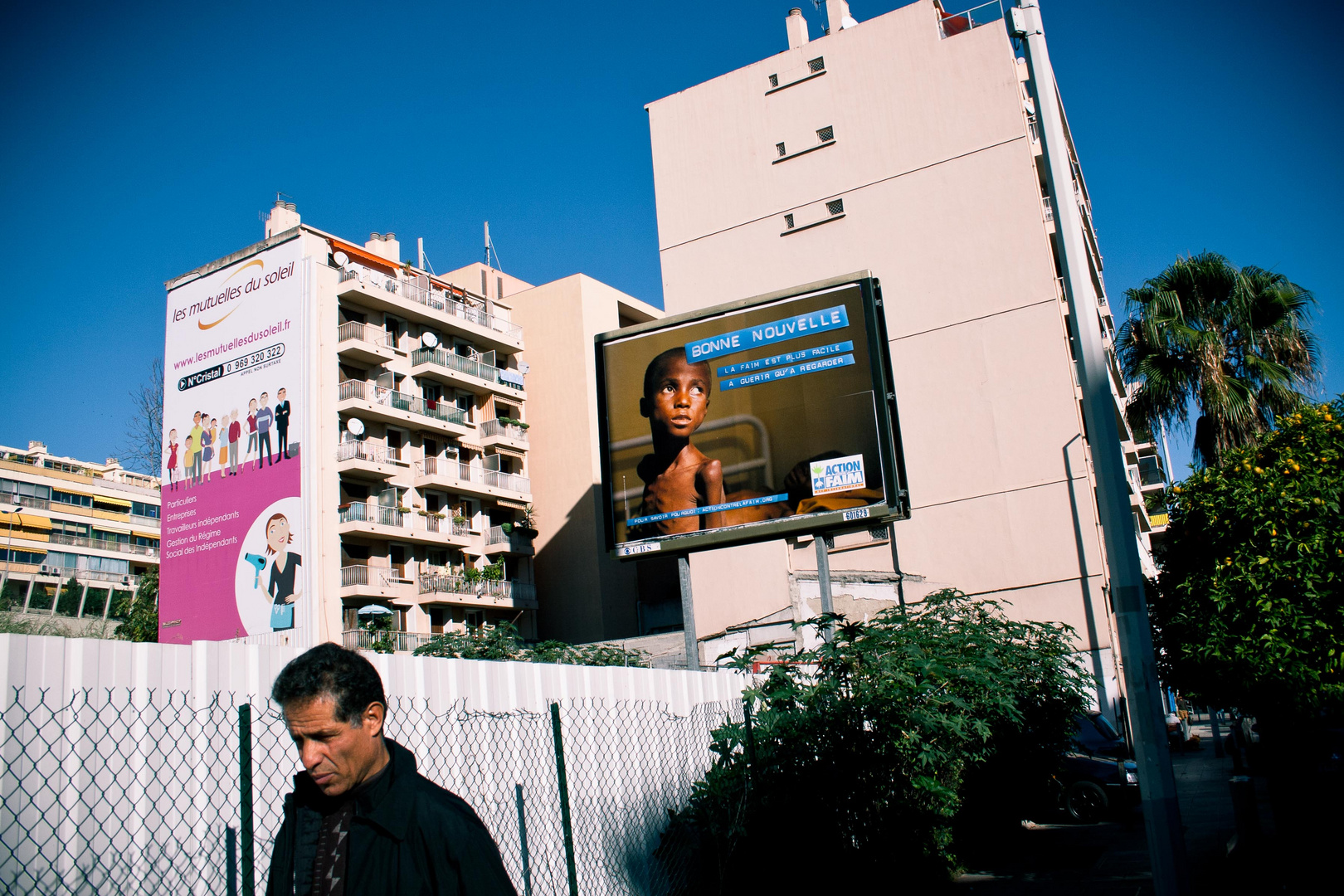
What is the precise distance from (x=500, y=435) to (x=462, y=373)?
306 centimetres

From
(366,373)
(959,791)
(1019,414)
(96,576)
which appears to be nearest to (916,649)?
(959,791)

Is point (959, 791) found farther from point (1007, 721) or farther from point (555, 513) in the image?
point (555, 513)

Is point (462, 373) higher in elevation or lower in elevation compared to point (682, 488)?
higher

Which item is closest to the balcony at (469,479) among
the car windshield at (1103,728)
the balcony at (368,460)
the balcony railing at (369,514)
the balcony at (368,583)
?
the balcony at (368,460)

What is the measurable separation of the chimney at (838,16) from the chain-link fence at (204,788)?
30687mm

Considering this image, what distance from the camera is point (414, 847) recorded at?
99.3 inches

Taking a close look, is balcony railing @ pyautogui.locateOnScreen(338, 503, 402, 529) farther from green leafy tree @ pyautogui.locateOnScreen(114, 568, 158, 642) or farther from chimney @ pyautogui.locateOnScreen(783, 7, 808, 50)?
chimney @ pyautogui.locateOnScreen(783, 7, 808, 50)

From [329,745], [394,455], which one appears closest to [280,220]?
[394,455]

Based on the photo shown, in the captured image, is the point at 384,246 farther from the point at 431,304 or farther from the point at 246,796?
the point at 246,796

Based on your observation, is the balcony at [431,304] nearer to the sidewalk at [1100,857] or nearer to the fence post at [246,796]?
the sidewalk at [1100,857]

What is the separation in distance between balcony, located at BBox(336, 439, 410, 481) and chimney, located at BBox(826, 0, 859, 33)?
69.7ft

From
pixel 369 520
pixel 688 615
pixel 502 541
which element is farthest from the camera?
pixel 502 541

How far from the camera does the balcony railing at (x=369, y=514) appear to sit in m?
34.1

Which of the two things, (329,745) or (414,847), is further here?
(329,745)
